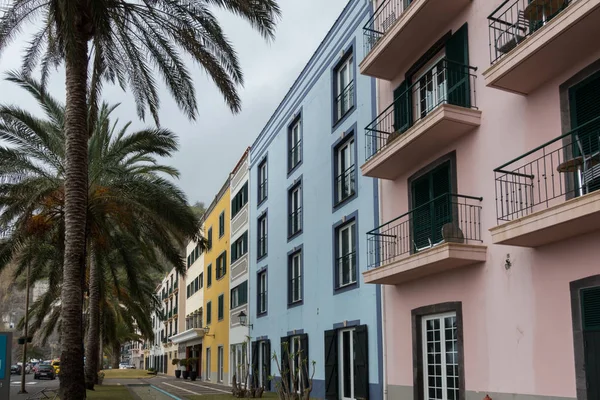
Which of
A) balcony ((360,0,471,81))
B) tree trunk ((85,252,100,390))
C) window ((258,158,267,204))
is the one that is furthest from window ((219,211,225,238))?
balcony ((360,0,471,81))

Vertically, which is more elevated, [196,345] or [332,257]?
[332,257]

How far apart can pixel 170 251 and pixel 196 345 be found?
94.9 ft

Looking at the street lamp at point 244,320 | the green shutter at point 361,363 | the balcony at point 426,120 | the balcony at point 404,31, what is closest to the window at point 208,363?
the street lamp at point 244,320

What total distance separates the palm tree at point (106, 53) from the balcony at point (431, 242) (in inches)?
211

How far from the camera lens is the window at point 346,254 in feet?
67.9

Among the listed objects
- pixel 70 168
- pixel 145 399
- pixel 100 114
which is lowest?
pixel 145 399

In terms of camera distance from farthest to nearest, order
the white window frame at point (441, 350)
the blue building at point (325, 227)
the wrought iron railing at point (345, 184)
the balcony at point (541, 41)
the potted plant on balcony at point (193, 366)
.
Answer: the potted plant on balcony at point (193, 366) → the wrought iron railing at point (345, 184) → the blue building at point (325, 227) → the white window frame at point (441, 350) → the balcony at point (541, 41)

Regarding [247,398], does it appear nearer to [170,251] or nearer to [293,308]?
[293,308]

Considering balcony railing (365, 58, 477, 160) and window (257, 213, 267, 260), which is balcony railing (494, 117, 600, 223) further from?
window (257, 213, 267, 260)

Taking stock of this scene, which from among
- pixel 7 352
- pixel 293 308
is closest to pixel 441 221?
pixel 7 352

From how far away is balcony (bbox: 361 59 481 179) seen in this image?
14.1 meters

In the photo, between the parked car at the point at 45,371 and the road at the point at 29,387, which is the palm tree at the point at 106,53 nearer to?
the road at the point at 29,387

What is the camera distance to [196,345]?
2048 inches

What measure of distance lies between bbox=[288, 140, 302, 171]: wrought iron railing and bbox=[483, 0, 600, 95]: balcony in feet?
45.4
